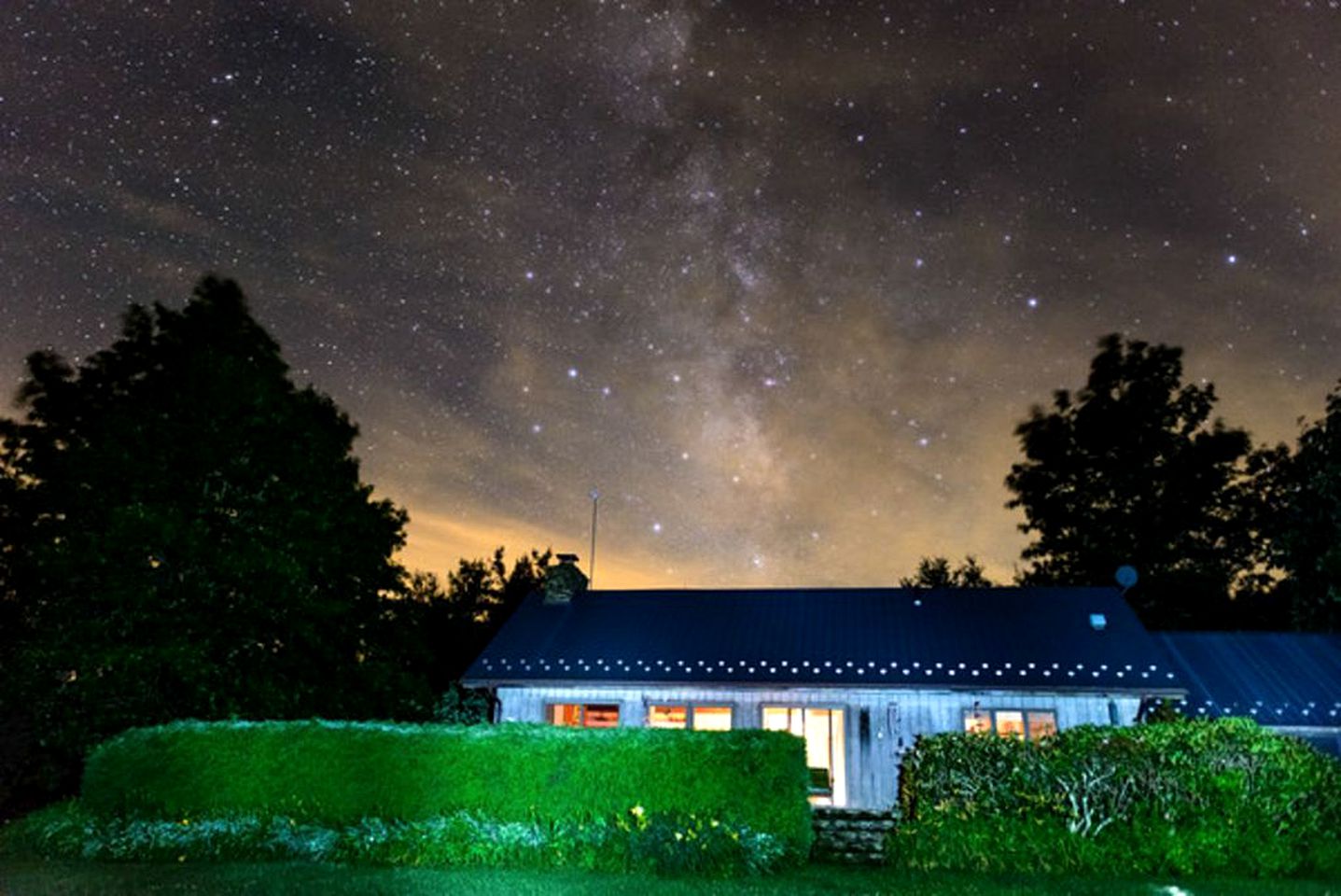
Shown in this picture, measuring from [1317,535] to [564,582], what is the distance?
23644 millimetres

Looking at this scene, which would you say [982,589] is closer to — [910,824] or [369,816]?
[910,824]

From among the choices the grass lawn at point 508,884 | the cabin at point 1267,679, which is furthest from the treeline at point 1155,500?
the grass lawn at point 508,884

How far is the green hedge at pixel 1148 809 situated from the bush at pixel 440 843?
2927 mm

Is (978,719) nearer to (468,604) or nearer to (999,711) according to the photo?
(999,711)

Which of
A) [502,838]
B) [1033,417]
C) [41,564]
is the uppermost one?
[1033,417]

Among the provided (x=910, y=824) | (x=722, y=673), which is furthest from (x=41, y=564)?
(x=910, y=824)

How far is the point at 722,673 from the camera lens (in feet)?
67.2

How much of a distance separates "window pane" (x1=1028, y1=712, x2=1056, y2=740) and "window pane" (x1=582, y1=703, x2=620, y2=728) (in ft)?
29.5

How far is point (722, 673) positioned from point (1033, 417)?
27398 mm

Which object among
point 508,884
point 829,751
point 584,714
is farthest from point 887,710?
point 508,884

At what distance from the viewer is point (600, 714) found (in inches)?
850

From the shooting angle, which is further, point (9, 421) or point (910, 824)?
point (9, 421)

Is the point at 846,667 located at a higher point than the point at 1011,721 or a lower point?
higher

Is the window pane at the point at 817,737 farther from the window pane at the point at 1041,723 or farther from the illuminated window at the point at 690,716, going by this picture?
the window pane at the point at 1041,723
